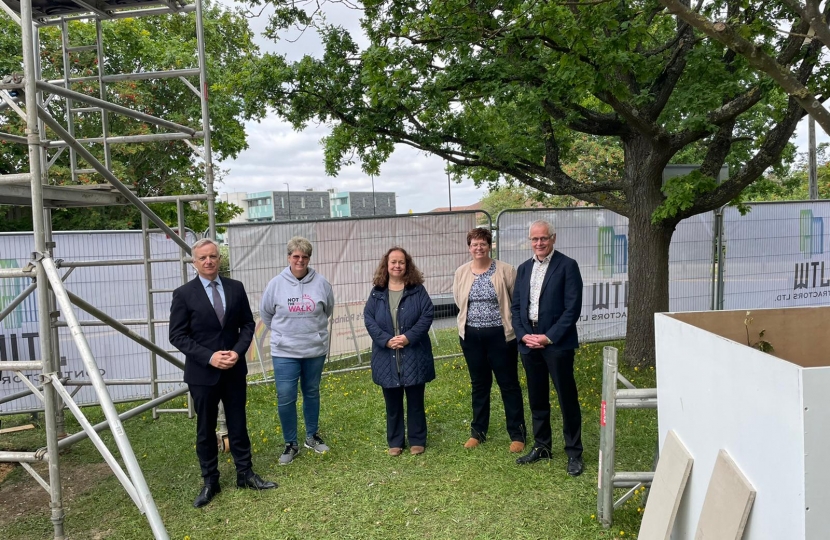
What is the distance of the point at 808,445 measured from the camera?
1889mm

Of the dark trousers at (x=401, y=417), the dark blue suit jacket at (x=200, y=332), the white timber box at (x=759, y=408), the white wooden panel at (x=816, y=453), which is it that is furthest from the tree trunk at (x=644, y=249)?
the white wooden panel at (x=816, y=453)

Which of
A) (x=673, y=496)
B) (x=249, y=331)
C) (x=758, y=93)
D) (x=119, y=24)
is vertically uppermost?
(x=119, y=24)

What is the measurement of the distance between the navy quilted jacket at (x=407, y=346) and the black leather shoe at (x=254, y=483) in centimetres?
116

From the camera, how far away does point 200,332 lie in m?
4.29

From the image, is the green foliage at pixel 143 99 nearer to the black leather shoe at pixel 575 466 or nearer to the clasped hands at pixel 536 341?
the clasped hands at pixel 536 341

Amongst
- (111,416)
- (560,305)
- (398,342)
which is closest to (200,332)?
(111,416)

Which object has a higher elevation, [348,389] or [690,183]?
[690,183]

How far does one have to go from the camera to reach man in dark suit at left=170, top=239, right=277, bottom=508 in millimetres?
4234

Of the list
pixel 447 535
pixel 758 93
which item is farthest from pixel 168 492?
pixel 758 93

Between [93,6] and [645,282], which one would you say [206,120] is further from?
[645,282]

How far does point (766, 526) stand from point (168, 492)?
4.04 m

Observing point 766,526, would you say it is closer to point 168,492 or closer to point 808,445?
point 808,445

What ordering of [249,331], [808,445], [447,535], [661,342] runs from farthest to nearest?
1. [249,331]
2. [447,535]
3. [661,342]
4. [808,445]

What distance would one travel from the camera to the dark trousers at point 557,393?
443cm
